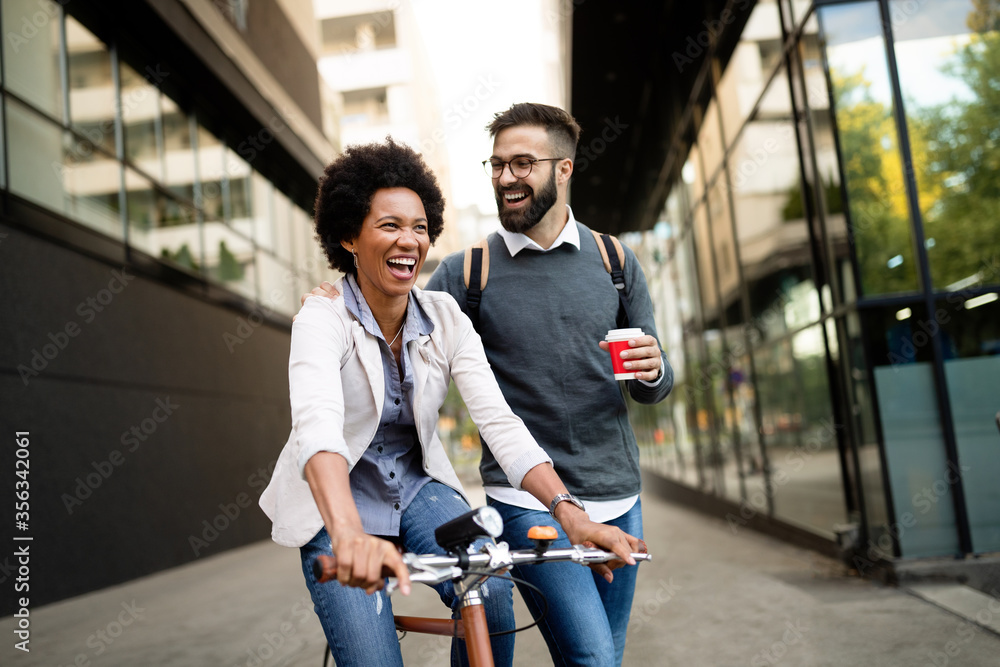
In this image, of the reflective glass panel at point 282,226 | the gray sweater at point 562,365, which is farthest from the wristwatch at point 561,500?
the reflective glass panel at point 282,226

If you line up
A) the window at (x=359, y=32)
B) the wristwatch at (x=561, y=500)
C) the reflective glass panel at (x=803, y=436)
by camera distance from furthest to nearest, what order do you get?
the window at (x=359, y=32), the reflective glass panel at (x=803, y=436), the wristwatch at (x=561, y=500)

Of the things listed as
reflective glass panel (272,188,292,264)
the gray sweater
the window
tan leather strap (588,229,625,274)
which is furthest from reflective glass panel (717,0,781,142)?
the window

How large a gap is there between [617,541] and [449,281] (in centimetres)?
123

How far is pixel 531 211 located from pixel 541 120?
1.03ft

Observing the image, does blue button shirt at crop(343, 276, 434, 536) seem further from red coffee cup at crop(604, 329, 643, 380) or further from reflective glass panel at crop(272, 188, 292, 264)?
reflective glass panel at crop(272, 188, 292, 264)

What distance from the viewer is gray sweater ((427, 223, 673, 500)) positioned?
8.89ft

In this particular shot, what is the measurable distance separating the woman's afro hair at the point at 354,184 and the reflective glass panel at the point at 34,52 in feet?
23.7

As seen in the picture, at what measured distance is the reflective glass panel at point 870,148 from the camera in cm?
637

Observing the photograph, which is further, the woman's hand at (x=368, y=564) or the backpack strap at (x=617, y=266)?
the backpack strap at (x=617, y=266)

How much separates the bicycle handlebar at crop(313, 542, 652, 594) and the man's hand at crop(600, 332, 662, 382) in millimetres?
752

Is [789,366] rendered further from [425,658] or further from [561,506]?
[561,506]

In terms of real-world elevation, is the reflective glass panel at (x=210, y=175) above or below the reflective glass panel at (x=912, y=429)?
above

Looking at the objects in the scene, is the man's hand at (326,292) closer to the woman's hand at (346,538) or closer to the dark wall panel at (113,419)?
the woman's hand at (346,538)

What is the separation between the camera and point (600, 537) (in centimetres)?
194
